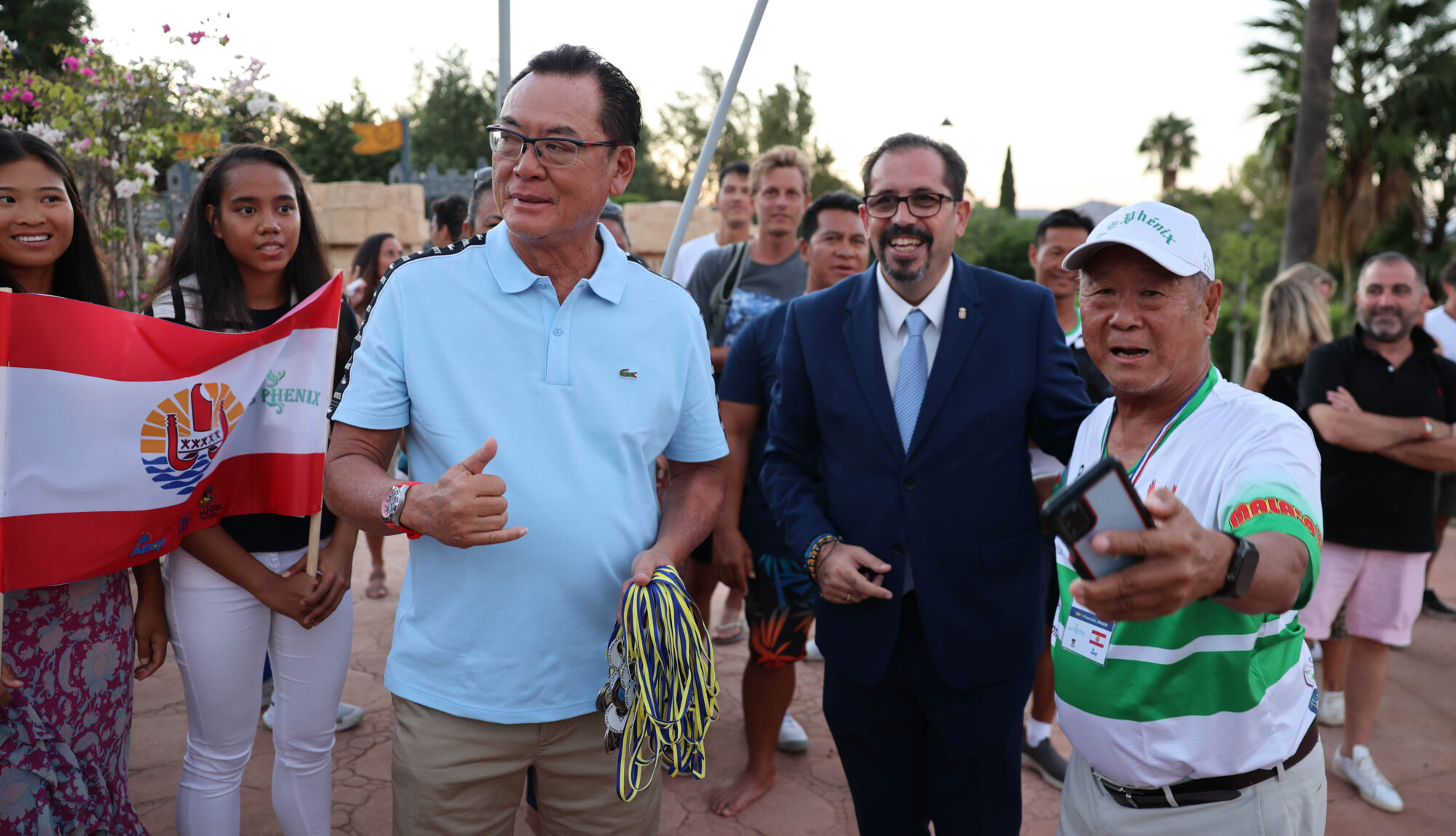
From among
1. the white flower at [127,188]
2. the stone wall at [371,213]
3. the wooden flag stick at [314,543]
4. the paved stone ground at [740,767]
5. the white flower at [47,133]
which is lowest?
the paved stone ground at [740,767]

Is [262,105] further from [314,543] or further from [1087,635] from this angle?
[1087,635]

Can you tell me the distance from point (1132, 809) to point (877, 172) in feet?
5.84

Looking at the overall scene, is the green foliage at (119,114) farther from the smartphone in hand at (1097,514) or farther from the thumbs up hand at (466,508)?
the smartphone in hand at (1097,514)

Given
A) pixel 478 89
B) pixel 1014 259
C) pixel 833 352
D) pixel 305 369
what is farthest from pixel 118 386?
pixel 478 89

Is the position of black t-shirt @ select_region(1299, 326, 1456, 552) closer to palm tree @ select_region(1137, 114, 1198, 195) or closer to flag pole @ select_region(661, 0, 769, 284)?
flag pole @ select_region(661, 0, 769, 284)

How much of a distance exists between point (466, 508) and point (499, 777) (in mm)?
730

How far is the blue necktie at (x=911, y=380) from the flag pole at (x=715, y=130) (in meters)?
1.46

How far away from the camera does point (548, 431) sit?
6.37ft

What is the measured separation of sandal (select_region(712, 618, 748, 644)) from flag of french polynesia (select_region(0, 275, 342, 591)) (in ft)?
10.4

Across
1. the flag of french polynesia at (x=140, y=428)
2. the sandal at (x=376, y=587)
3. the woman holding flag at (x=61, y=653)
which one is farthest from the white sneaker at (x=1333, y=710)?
the sandal at (x=376, y=587)

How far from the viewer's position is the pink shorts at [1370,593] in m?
3.87

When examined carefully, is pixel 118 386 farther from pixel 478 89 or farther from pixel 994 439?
pixel 478 89

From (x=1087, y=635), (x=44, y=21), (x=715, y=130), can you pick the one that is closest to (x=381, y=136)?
(x=44, y=21)

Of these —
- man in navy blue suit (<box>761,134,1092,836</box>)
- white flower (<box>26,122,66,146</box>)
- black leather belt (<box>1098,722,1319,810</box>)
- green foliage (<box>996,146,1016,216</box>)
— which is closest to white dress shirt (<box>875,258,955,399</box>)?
man in navy blue suit (<box>761,134,1092,836</box>)
